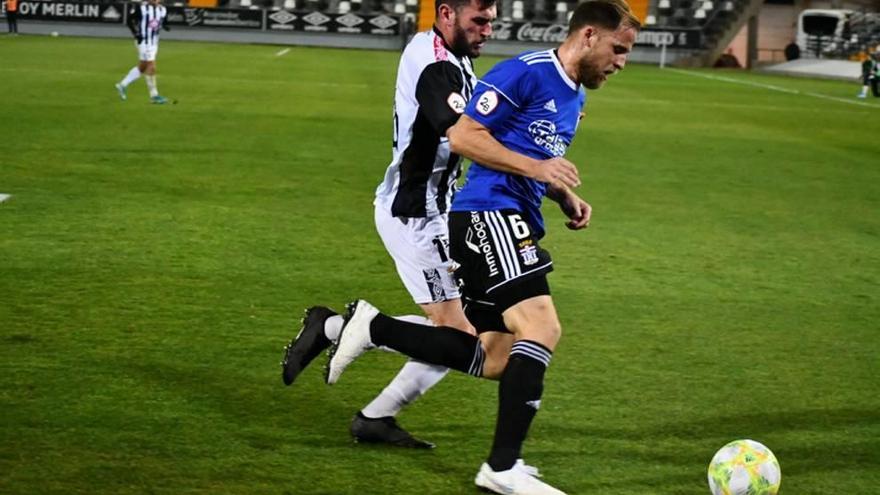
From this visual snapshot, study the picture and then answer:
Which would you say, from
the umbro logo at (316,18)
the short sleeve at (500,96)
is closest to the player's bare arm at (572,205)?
the short sleeve at (500,96)

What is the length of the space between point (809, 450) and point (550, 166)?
2011 mm

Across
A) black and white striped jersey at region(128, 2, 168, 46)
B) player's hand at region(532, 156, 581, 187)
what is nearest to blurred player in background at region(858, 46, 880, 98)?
black and white striped jersey at region(128, 2, 168, 46)

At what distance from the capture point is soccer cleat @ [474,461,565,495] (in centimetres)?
523

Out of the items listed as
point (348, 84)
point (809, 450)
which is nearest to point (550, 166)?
point (809, 450)

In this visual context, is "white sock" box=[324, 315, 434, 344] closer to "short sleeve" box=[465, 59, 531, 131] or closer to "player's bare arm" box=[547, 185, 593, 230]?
"player's bare arm" box=[547, 185, 593, 230]

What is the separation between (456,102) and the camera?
5562mm

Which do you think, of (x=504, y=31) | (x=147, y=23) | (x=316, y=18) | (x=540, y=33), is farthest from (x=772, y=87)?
(x=147, y=23)

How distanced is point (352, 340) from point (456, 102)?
3.64 ft

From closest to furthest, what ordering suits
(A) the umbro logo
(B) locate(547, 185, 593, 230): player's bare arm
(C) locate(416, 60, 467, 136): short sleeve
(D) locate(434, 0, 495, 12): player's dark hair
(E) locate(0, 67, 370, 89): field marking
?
(B) locate(547, 185, 593, 230): player's bare arm < (C) locate(416, 60, 467, 136): short sleeve < (D) locate(434, 0, 495, 12): player's dark hair < (E) locate(0, 67, 370, 89): field marking < (A) the umbro logo

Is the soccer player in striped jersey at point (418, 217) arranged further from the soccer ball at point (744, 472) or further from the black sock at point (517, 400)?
the soccer ball at point (744, 472)

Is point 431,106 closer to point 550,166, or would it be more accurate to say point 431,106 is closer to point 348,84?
point 550,166

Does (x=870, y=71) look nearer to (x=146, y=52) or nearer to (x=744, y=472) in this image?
(x=146, y=52)

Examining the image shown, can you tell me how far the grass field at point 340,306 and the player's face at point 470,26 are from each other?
1.76m

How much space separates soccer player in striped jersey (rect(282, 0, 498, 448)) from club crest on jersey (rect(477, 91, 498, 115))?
50cm
